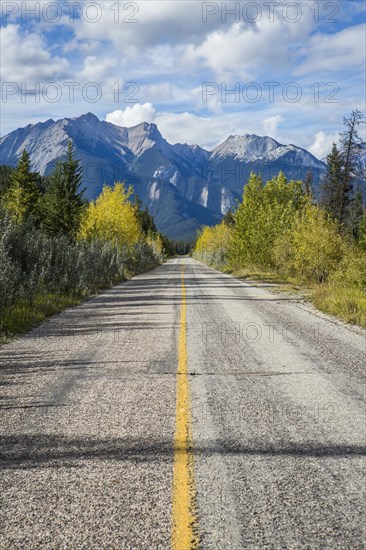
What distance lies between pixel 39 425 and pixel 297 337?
6125mm

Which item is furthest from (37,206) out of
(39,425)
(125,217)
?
(39,425)

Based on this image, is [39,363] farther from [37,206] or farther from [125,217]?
[37,206]

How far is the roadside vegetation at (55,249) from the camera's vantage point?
11477 millimetres

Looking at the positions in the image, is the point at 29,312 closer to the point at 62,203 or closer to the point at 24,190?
the point at 62,203

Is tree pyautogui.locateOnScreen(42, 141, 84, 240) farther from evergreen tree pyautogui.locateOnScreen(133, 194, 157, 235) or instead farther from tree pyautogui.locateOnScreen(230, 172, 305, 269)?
evergreen tree pyautogui.locateOnScreen(133, 194, 157, 235)

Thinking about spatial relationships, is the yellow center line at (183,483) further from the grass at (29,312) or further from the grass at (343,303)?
the grass at (343,303)

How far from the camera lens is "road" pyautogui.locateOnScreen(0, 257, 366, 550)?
9.17ft

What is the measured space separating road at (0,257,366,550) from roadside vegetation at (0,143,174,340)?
3.60m

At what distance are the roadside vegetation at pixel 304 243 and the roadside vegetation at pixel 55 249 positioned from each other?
8.31 meters

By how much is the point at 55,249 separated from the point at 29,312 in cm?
637

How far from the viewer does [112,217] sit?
3778 cm

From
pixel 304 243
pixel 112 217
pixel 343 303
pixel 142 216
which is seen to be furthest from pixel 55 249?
pixel 142 216

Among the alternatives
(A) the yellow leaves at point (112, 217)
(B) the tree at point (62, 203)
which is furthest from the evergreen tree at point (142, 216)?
(A) the yellow leaves at point (112, 217)

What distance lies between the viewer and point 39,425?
4.43 meters
